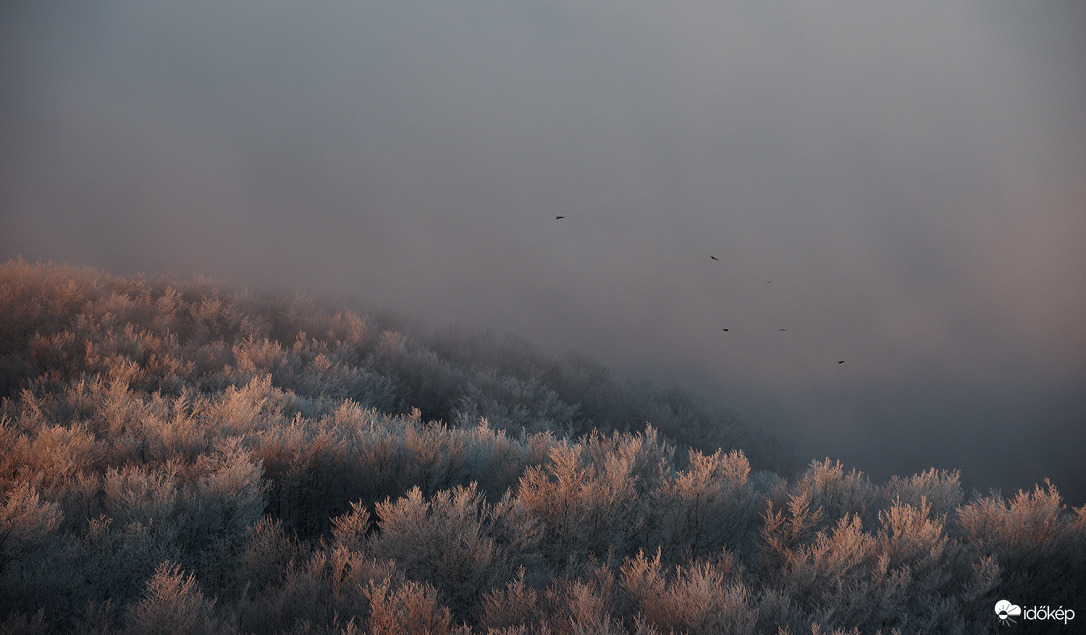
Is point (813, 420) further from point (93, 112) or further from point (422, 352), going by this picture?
point (93, 112)

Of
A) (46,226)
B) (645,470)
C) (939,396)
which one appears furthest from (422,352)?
(46,226)

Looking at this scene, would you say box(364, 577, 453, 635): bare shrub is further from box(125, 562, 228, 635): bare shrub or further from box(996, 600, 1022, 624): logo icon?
box(996, 600, 1022, 624): logo icon

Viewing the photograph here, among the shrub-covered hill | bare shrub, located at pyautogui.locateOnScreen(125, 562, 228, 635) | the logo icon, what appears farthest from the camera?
the logo icon

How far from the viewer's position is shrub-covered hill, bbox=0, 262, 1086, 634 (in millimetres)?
2254

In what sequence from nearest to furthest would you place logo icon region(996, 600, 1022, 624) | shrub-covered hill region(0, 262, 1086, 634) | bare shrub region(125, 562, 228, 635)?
1. bare shrub region(125, 562, 228, 635)
2. shrub-covered hill region(0, 262, 1086, 634)
3. logo icon region(996, 600, 1022, 624)

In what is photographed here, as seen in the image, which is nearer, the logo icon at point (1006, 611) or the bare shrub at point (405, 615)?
the bare shrub at point (405, 615)

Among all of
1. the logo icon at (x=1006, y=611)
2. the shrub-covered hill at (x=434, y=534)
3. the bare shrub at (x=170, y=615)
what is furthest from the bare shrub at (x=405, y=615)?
the logo icon at (x=1006, y=611)

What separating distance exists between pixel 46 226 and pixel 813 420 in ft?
238

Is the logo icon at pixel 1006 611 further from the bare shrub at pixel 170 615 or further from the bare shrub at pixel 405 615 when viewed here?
the bare shrub at pixel 170 615

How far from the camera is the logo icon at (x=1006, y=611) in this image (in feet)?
9.55

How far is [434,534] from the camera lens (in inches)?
107
